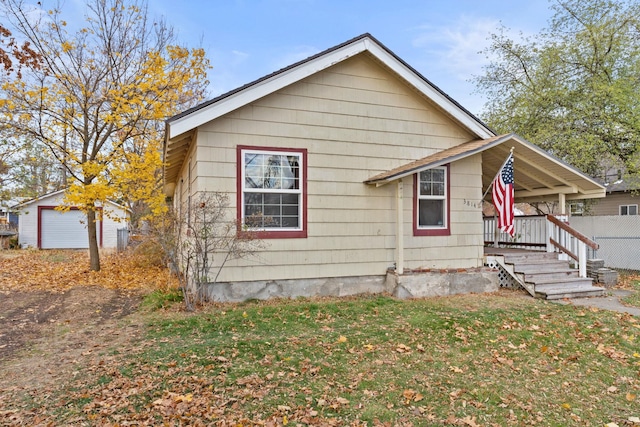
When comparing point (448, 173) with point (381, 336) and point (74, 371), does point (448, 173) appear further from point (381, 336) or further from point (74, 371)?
point (74, 371)

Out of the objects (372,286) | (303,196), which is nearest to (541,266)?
(372,286)

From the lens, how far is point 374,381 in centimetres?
413

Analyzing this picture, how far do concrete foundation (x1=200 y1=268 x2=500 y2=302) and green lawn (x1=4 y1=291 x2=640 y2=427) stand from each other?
79 cm

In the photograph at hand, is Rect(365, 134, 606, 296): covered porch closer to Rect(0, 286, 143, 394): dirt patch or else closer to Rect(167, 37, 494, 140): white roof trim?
Rect(167, 37, 494, 140): white roof trim

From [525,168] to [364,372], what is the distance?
26.3ft

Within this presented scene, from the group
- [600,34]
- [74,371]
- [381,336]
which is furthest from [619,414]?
[600,34]

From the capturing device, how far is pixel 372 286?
27.8 ft

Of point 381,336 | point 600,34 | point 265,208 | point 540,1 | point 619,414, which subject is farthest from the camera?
point 540,1

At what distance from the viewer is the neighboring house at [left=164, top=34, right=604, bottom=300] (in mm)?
7469

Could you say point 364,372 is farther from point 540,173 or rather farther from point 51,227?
point 51,227

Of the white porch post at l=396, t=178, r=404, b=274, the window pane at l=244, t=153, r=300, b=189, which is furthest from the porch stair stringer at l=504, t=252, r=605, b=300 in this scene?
the window pane at l=244, t=153, r=300, b=189

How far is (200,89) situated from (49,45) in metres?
6.29

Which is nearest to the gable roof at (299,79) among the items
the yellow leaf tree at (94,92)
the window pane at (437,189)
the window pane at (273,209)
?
the window pane at (437,189)

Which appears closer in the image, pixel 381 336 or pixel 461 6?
pixel 381 336
